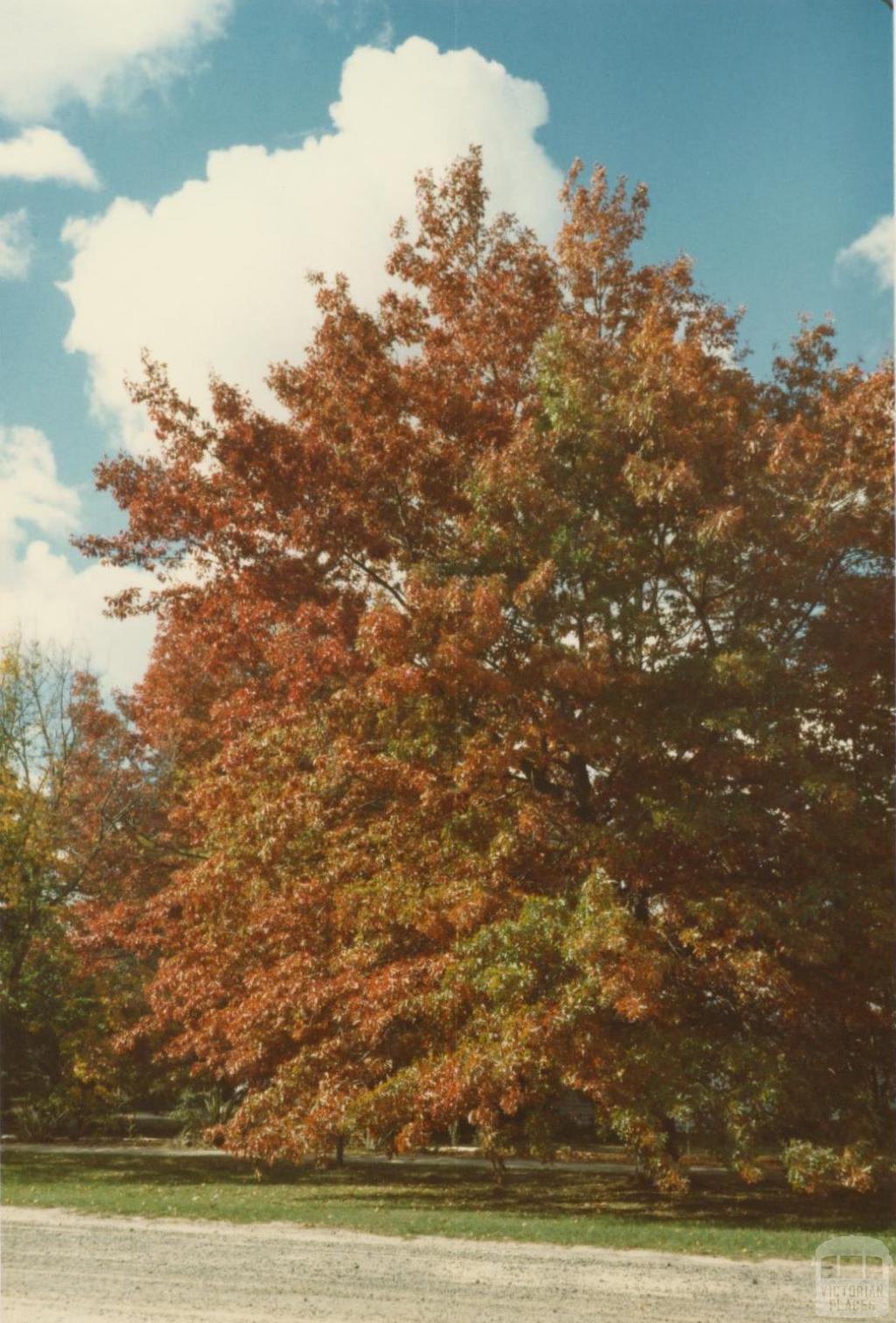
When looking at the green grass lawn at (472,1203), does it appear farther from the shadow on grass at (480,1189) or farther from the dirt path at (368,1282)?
the dirt path at (368,1282)

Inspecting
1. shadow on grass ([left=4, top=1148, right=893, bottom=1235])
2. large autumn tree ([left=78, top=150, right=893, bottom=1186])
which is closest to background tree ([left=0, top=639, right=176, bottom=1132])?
shadow on grass ([left=4, top=1148, right=893, bottom=1235])

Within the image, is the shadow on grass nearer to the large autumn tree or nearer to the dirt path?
the large autumn tree

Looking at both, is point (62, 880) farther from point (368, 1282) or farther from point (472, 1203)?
point (368, 1282)

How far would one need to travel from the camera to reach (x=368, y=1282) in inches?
331

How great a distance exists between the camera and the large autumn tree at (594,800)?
31.4ft

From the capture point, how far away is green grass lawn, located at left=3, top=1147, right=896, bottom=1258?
398 inches

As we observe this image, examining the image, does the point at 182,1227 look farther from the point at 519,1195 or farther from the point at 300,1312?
the point at 519,1195

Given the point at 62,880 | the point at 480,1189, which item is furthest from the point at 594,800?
the point at 62,880

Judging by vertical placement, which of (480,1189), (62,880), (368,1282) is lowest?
(480,1189)

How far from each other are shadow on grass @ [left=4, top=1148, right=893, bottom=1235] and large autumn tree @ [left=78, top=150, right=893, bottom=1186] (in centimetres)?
152

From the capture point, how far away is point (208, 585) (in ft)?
44.1

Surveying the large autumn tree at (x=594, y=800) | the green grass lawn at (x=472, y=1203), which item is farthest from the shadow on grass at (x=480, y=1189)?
the large autumn tree at (x=594, y=800)

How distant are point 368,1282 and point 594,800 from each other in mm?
4959

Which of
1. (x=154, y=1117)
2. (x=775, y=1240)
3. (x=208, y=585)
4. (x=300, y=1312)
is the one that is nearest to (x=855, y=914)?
(x=775, y=1240)
